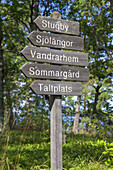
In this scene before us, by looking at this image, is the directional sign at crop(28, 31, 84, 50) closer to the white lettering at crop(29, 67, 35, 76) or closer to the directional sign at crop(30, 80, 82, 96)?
the white lettering at crop(29, 67, 35, 76)

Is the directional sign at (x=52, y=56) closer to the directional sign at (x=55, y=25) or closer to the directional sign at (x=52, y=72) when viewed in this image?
the directional sign at (x=52, y=72)

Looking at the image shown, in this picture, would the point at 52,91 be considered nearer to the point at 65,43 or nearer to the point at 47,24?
the point at 65,43

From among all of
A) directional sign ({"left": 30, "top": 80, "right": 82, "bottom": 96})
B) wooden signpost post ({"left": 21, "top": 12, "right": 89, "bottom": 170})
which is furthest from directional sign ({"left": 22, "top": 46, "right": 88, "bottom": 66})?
directional sign ({"left": 30, "top": 80, "right": 82, "bottom": 96})

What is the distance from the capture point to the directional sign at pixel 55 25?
334 cm

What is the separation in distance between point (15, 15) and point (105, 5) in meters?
4.52

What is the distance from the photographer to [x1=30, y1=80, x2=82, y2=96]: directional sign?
315 cm

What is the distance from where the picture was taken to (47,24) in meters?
3.39

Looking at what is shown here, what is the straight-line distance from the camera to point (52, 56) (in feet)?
10.9

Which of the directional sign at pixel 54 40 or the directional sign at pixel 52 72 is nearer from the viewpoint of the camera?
the directional sign at pixel 52 72

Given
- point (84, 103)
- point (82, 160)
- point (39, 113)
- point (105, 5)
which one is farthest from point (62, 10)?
point (84, 103)

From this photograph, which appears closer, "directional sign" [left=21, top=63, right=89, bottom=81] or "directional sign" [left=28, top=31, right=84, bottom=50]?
"directional sign" [left=21, top=63, right=89, bottom=81]

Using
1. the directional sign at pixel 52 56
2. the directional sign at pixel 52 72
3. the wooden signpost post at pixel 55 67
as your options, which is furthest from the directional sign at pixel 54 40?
the directional sign at pixel 52 72

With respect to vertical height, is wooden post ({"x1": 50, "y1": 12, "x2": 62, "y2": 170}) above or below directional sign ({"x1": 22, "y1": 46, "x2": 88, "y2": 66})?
below

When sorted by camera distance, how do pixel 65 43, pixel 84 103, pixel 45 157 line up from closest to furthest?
pixel 65 43 → pixel 45 157 → pixel 84 103
